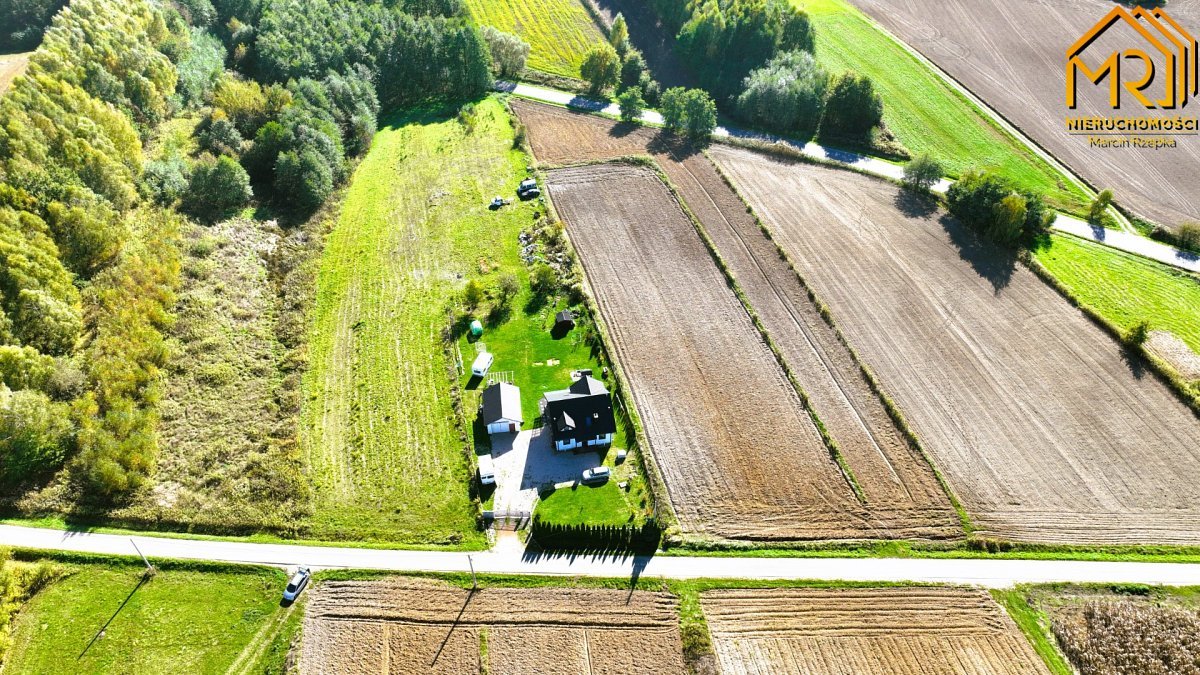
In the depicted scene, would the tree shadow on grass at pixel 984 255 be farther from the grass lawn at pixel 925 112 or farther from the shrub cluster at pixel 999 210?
the grass lawn at pixel 925 112

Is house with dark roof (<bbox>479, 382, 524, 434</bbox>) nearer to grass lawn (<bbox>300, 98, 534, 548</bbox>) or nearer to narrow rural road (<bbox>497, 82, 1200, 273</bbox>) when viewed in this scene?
grass lawn (<bbox>300, 98, 534, 548</bbox>)

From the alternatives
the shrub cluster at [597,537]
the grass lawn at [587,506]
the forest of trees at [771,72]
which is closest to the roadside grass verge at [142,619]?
the shrub cluster at [597,537]

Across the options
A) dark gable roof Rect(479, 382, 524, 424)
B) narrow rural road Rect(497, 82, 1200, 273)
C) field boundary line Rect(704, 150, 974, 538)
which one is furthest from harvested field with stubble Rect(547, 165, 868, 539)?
narrow rural road Rect(497, 82, 1200, 273)

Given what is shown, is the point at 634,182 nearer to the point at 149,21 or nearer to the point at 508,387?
the point at 508,387

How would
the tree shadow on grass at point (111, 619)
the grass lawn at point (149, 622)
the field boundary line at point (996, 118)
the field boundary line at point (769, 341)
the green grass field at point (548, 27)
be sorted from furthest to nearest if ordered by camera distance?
the green grass field at point (548, 27) < the field boundary line at point (996, 118) < the field boundary line at point (769, 341) < the tree shadow on grass at point (111, 619) < the grass lawn at point (149, 622)

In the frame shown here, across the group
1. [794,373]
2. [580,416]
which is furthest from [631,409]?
[794,373]

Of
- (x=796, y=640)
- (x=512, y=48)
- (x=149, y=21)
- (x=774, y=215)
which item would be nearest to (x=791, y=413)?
(x=796, y=640)
